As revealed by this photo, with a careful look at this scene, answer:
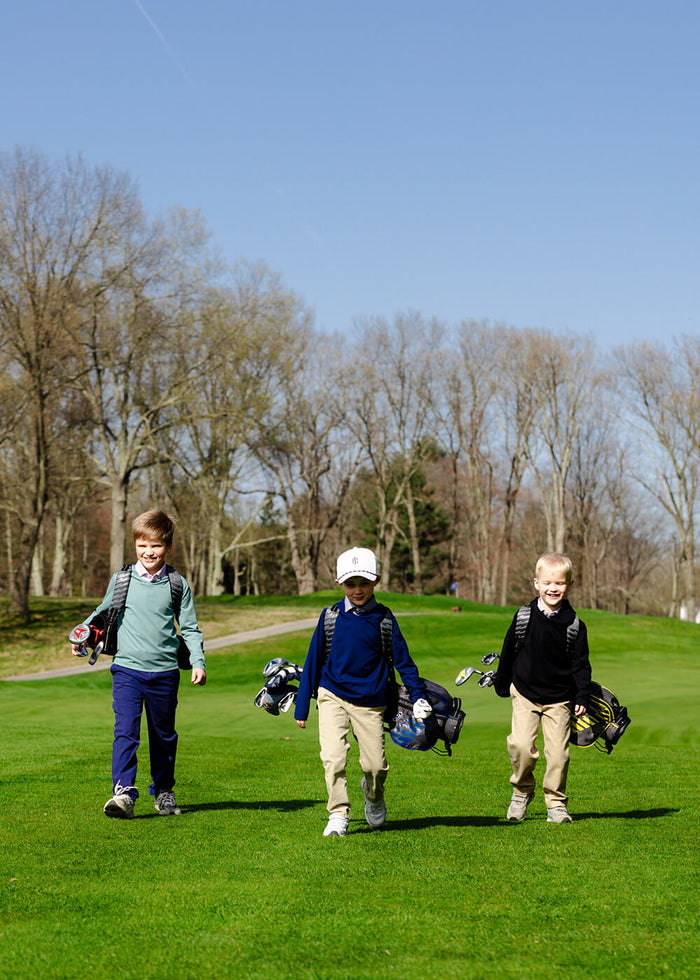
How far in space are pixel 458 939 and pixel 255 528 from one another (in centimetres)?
6789

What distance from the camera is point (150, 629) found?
7.39 m

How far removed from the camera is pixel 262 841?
617 cm

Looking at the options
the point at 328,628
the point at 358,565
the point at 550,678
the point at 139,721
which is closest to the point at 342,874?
the point at 328,628

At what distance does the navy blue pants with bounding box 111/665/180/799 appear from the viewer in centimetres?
723

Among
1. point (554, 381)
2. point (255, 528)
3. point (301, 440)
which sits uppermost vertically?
point (554, 381)

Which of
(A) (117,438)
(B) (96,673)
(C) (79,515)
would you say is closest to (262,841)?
(B) (96,673)

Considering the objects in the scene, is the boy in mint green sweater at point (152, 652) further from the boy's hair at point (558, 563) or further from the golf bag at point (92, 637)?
the boy's hair at point (558, 563)

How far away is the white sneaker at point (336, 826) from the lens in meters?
6.51

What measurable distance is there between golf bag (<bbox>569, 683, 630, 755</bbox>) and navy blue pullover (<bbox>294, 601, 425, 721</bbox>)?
128cm

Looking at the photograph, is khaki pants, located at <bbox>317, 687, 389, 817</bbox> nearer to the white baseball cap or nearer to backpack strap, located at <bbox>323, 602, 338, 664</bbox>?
backpack strap, located at <bbox>323, 602, 338, 664</bbox>

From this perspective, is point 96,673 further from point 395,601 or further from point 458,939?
point 458,939

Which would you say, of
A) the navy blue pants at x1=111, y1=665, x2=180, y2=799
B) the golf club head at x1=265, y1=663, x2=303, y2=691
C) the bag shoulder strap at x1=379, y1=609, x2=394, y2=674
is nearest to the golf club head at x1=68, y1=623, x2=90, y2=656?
the navy blue pants at x1=111, y1=665, x2=180, y2=799

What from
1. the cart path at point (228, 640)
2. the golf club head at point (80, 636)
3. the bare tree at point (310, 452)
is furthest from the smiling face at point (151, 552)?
the bare tree at point (310, 452)

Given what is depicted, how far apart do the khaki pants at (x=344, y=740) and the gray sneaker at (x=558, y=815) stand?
129 cm
